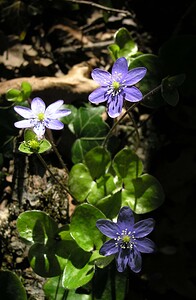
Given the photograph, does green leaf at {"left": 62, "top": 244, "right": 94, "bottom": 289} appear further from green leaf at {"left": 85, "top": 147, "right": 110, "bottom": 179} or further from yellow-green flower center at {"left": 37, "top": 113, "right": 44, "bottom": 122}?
yellow-green flower center at {"left": 37, "top": 113, "right": 44, "bottom": 122}

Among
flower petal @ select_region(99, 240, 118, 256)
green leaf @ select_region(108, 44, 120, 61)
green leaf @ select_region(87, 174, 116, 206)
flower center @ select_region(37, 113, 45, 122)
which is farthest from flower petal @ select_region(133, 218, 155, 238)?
green leaf @ select_region(108, 44, 120, 61)

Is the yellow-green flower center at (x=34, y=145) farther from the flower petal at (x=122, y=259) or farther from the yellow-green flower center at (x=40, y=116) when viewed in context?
the flower petal at (x=122, y=259)

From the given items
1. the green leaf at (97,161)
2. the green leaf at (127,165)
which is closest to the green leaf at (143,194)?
the green leaf at (127,165)

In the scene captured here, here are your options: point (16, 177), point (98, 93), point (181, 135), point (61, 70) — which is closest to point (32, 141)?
point (98, 93)

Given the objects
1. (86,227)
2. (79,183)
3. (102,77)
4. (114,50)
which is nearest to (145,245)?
(86,227)

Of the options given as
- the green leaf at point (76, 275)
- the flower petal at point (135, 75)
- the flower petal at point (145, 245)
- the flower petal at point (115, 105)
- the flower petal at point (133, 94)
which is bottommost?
the green leaf at point (76, 275)

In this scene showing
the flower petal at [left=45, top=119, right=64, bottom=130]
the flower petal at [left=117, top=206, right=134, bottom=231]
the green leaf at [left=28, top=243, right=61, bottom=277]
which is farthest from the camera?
the green leaf at [left=28, top=243, right=61, bottom=277]
